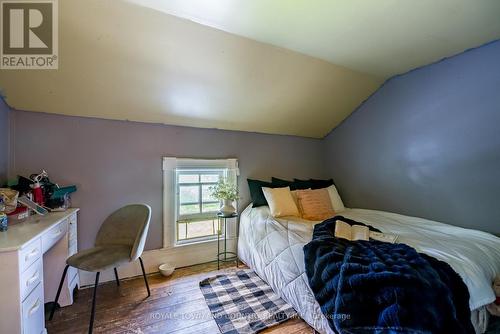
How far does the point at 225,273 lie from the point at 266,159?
60.7 inches

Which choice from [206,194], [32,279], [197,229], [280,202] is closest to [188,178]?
[206,194]

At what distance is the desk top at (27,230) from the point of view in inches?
41.7

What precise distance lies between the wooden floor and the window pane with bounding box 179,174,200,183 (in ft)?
3.54

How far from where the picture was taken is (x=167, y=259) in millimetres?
2436

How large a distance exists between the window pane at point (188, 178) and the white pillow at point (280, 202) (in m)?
0.85

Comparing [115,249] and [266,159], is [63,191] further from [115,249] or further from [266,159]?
[266,159]

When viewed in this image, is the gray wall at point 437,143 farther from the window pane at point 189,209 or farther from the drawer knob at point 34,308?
the drawer knob at point 34,308

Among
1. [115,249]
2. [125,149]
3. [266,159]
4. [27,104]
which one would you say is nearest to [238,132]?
[266,159]

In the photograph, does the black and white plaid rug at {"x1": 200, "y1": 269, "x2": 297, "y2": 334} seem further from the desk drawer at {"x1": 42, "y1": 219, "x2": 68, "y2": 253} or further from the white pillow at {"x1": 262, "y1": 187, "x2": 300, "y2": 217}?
the desk drawer at {"x1": 42, "y1": 219, "x2": 68, "y2": 253}

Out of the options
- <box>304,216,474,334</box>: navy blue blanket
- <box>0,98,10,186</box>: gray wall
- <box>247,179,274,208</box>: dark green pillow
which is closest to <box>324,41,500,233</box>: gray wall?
<box>304,216,474,334</box>: navy blue blanket

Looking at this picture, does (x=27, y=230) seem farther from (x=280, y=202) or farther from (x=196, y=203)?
(x=280, y=202)

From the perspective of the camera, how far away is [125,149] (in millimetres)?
2260

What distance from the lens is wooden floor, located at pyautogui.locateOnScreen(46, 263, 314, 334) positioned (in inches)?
60.7

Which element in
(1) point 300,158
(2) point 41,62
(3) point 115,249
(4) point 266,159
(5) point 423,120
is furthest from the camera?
(1) point 300,158
